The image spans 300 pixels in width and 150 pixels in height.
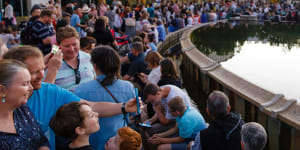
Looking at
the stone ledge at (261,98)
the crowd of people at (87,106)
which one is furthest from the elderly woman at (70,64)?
the stone ledge at (261,98)

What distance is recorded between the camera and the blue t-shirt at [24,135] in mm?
1911

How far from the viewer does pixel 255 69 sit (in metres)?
11.5

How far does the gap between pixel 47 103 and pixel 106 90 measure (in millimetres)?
542

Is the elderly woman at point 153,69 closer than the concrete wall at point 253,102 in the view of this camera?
Yes

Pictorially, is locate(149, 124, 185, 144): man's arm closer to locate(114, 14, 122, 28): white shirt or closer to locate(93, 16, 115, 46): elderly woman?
locate(93, 16, 115, 46): elderly woman

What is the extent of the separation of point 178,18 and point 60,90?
1565 centimetres

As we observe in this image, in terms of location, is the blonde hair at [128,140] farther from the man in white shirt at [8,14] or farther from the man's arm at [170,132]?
the man in white shirt at [8,14]

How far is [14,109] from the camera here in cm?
205

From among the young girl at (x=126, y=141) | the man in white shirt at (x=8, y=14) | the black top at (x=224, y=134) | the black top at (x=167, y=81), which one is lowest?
the black top at (x=224, y=134)

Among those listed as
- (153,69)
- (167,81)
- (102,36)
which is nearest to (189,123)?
(167,81)

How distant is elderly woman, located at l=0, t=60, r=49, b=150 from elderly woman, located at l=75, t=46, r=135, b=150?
0.70 meters

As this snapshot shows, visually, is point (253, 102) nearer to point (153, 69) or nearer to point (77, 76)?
point (153, 69)

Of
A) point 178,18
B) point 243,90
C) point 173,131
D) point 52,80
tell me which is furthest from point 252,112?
point 178,18

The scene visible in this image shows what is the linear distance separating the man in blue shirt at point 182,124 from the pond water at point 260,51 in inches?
209
